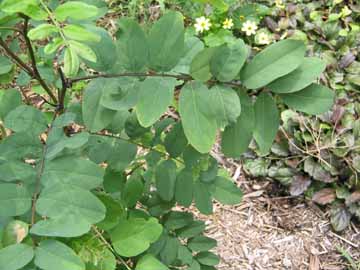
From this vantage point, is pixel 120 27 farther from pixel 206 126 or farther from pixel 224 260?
pixel 224 260

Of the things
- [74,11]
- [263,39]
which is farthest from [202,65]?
[263,39]

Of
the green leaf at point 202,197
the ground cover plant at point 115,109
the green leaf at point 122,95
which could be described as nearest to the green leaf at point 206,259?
the green leaf at point 202,197

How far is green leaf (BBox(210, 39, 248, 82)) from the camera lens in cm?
102

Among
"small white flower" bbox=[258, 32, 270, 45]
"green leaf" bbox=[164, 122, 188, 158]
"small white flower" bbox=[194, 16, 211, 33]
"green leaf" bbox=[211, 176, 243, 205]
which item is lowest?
"small white flower" bbox=[258, 32, 270, 45]

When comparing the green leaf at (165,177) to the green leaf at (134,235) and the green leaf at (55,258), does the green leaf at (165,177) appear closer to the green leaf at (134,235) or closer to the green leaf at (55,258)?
the green leaf at (134,235)

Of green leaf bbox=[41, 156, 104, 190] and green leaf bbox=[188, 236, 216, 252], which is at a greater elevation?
green leaf bbox=[41, 156, 104, 190]

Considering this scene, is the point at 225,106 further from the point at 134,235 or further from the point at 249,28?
the point at 249,28

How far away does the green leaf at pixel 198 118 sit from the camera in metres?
1.00

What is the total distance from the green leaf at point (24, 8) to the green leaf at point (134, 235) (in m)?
0.54

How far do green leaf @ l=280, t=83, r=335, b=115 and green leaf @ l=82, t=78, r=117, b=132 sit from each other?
357 mm

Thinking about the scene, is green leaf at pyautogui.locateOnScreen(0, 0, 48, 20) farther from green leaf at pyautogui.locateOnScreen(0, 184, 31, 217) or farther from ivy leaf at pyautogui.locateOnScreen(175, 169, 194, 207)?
ivy leaf at pyautogui.locateOnScreen(175, 169, 194, 207)

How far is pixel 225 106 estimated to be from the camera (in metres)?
1.02

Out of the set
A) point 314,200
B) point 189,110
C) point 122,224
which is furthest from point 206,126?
point 314,200

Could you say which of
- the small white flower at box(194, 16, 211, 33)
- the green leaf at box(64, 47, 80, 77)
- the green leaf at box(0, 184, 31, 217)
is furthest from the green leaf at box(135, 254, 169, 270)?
the small white flower at box(194, 16, 211, 33)
